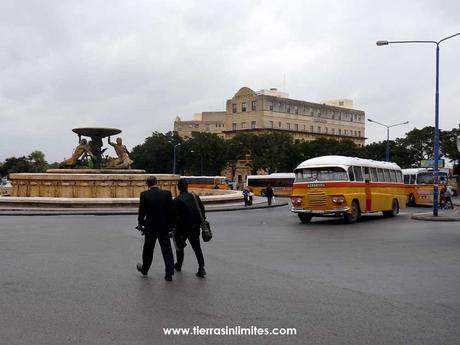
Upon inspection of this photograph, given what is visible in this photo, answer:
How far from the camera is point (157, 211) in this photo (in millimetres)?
8305

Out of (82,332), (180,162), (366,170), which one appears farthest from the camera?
(180,162)

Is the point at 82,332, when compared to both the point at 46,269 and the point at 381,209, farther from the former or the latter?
the point at 381,209

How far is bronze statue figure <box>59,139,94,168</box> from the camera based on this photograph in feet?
118

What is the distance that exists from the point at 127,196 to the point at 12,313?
25.8 meters

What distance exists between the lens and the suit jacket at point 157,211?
326 inches

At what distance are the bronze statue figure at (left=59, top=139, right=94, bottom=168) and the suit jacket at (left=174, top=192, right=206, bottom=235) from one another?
95.4ft

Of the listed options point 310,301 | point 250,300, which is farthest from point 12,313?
point 310,301

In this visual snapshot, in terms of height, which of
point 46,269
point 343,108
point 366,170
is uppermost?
point 343,108

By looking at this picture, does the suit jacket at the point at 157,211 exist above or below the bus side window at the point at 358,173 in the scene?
below

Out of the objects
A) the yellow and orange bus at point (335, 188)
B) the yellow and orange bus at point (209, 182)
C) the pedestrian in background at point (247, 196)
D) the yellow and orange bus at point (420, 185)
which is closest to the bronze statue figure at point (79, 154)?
the pedestrian in background at point (247, 196)

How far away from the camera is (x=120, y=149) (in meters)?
36.9

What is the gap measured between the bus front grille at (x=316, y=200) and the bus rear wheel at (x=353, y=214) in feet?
3.75

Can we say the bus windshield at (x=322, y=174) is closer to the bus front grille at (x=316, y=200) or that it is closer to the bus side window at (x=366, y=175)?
the bus front grille at (x=316, y=200)

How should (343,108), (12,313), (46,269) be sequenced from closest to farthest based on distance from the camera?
(12,313), (46,269), (343,108)
